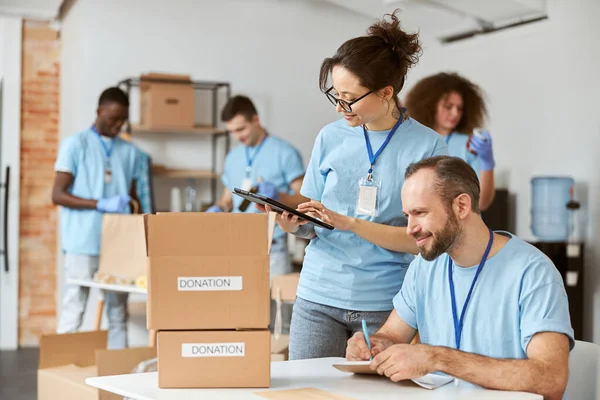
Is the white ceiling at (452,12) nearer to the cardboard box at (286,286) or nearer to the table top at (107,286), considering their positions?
the cardboard box at (286,286)

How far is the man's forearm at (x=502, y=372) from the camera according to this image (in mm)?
1687

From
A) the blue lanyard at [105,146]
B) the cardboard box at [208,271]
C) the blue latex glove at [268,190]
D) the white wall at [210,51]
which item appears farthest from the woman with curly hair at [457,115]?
the white wall at [210,51]

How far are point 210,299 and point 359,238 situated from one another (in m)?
0.65

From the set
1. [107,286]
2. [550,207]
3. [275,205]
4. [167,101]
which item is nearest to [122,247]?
[107,286]

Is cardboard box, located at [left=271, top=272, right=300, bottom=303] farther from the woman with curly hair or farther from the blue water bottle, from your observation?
the blue water bottle

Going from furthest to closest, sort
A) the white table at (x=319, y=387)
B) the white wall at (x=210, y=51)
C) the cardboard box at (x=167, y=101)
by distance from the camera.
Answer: the white wall at (x=210, y=51) → the cardboard box at (x=167, y=101) → the white table at (x=319, y=387)

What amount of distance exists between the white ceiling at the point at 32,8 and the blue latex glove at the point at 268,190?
8.45 feet

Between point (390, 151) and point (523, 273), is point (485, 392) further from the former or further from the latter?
point (390, 151)

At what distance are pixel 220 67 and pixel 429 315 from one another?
448 centimetres

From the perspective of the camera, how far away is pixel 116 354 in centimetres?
350

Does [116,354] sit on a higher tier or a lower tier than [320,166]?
lower

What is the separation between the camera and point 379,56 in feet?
7.22

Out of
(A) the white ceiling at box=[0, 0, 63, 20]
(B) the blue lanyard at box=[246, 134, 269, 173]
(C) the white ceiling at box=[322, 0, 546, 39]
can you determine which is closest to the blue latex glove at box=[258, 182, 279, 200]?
(B) the blue lanyard at box=[246, 134, 269, 173]

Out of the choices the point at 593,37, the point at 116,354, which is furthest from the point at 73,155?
the point at 593,37
